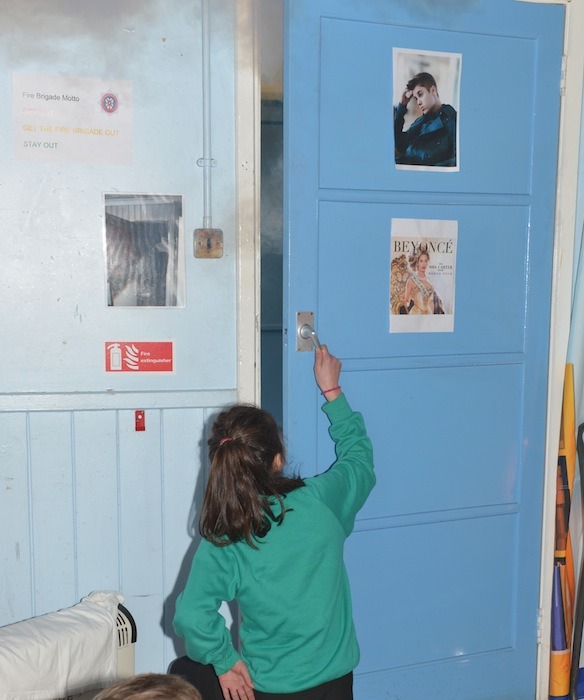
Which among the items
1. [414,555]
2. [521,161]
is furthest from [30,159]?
[414,555]

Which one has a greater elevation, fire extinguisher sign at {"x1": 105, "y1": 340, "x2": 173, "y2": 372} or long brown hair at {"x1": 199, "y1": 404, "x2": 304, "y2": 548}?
fire extinguisher sign at {"x1": 105, "y1": 340, "x2": 173, "y2": 372}

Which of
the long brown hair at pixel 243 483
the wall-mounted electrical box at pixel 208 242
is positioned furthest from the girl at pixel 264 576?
the wall-mounted electrical box at pixel 208 242

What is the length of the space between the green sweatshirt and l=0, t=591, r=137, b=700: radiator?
56 centimetres

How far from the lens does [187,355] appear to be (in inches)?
95.6

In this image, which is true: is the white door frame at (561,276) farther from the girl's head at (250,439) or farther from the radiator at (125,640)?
the radiator at (125,640)

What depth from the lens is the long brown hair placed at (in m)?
1.73

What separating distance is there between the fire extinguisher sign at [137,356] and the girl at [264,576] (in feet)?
2.00

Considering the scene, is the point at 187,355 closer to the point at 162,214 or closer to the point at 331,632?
the point at 162,214

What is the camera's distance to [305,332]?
2299mm

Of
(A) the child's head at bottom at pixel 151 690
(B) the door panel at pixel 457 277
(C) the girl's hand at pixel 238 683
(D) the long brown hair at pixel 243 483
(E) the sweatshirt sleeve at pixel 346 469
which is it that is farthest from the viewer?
(B) the door panel at pixel 457 277

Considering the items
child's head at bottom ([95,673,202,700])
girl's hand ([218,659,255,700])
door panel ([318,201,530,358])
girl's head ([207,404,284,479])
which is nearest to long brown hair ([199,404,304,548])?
girl's head ([207,404,284,479])

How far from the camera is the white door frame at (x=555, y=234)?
7.73 ft

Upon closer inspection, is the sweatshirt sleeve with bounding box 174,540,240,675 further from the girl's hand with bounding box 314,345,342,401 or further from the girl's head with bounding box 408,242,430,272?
the girl's head with bounding box 408,242,430,272

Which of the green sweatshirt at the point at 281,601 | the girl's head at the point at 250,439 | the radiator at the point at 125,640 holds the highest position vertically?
the girl's head at the point at 250,439
